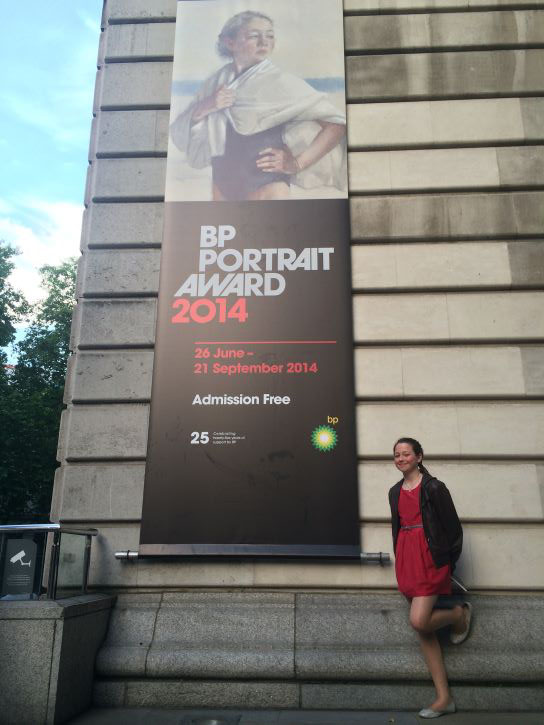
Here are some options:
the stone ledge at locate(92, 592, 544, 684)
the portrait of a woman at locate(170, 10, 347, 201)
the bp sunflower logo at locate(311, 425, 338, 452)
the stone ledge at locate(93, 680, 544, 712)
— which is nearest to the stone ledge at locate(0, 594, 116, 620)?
the stone ledge at locate(92, 592, 544, 684)

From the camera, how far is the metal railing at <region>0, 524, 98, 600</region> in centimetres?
576

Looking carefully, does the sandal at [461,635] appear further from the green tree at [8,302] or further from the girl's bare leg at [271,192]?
the green tree at [8,302]

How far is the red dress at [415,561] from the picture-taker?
575 cm

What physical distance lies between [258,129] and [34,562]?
623cm

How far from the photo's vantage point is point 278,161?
27.5 feet

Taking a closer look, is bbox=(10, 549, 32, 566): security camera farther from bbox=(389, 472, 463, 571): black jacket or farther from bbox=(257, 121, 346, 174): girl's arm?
bbox=(257, 121, 346, 174): girl's arm

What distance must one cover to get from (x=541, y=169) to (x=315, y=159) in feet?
9.97

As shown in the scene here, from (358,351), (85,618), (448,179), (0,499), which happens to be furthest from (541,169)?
(0,499)

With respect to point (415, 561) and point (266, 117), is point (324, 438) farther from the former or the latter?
point (266, 117)

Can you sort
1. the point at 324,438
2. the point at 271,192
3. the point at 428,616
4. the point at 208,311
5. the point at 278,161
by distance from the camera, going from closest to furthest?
the point at 428,616, the point at 324,438, the point at 208,311, the point at 271,192, the point at 278,161

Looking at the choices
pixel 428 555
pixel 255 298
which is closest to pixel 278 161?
pixel 255 298

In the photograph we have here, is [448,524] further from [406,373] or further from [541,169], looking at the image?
[541,169]

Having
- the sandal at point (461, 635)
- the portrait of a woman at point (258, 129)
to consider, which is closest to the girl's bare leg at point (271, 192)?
the portrait of a woman at point (258, 129)

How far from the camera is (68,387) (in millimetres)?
7645
